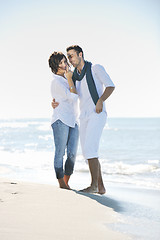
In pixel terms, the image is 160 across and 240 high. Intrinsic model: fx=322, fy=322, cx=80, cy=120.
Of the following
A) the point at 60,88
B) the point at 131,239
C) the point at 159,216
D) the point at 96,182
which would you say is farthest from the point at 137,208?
the point at 60,88

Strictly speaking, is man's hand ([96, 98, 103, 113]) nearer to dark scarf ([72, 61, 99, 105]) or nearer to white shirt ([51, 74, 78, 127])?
dark scarf ([72, 61, 99, 105])

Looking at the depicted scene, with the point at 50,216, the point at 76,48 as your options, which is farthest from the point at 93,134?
the point at 50,216

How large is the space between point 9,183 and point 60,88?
1211mm

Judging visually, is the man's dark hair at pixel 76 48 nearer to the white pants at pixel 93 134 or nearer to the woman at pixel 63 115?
the woman at pixel 63 115

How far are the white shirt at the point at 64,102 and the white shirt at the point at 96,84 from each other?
0.11 m

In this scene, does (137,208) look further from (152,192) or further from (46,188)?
(152,192)

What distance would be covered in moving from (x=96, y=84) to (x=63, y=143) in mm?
785

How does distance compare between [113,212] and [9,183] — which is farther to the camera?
[9,183]

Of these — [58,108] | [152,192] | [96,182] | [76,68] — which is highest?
[76,68]

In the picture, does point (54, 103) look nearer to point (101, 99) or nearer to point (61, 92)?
point (61, 92)

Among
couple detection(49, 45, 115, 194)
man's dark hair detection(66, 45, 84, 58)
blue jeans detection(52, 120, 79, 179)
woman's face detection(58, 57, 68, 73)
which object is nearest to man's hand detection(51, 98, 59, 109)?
couple detection(49, 45, 115, 194)

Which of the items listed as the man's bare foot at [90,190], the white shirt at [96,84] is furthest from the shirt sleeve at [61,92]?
the man's bare foot at [90,190]

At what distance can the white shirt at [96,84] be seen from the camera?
12.1 ft

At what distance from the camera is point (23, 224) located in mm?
2148
